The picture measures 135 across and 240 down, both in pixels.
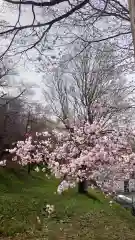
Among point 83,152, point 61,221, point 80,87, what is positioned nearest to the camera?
point 83,152

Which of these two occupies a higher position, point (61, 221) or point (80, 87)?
point (80, 87)

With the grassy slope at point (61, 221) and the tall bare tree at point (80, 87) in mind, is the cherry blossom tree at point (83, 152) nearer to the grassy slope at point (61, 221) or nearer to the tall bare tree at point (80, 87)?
the grassy slope at point (61, 221)

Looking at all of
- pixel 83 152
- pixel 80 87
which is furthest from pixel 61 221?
pixel 80 87

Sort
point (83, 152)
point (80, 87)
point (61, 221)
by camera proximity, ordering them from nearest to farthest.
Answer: point (83, 152), point (61, 221), point (80, 87)

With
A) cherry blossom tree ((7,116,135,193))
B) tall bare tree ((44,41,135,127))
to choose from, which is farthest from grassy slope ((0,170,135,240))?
tall bare tree ((44,41,135,127))

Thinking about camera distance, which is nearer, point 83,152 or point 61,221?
point 83,152

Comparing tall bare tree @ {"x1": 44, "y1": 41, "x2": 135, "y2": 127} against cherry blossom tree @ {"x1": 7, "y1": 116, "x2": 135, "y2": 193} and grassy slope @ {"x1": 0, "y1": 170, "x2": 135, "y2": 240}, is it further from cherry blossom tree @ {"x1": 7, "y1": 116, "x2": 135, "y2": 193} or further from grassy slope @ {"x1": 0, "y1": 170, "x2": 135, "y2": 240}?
cherry blossom tree @ {"x1": 7, "y1": 116, "x2": 135, "y2": 193}

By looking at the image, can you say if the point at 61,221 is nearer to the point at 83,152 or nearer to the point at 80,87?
the point at 83,152

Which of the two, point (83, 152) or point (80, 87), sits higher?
point (80, 87)

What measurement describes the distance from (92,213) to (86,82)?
6962 mm

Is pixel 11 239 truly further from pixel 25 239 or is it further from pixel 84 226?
pixel 84 226

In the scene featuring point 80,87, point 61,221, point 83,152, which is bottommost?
point 61,221

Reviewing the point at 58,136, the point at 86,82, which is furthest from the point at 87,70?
the point at 58,136

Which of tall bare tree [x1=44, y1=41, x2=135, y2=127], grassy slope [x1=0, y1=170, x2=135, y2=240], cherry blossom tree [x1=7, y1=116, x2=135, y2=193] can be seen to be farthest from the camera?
tall bare tree [x1=44, y1=41, x2=135, y2=127]
